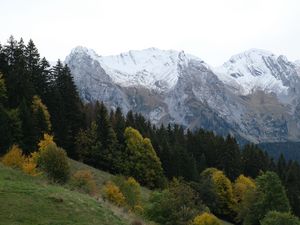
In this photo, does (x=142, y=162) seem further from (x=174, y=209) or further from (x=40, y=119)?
(x=174, y=209)

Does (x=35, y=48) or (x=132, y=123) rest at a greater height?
(x=35, y=48)

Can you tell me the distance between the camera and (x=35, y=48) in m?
105

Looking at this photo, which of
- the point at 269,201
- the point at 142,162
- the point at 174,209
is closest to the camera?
the point at 174,209

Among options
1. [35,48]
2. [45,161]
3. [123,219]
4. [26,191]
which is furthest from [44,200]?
[35,48]

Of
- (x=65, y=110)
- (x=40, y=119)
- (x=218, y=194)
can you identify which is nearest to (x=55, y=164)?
(x=40, y=119)

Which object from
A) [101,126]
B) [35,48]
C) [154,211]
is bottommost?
[154,211]

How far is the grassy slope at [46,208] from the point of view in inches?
894

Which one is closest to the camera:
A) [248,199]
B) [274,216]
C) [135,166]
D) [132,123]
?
[274,216]

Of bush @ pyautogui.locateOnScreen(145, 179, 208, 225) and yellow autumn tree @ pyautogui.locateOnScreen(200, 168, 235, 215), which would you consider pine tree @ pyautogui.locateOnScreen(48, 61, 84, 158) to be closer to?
yellow autumn tree @ pyautogui.locateOnScreen(200, 168, 235, 215)

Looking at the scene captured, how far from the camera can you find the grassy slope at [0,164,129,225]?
74.5 feet

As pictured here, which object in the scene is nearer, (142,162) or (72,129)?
(72,129)

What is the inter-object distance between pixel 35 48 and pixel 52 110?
13.9 m

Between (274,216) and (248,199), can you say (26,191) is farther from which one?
(248,199)

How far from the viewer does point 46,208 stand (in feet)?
79.9
